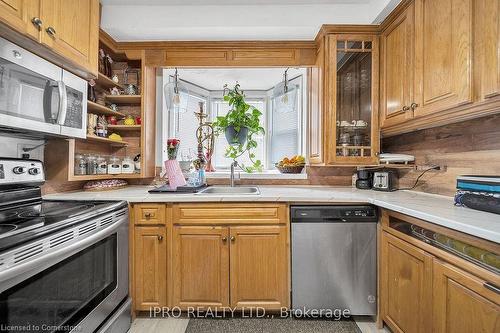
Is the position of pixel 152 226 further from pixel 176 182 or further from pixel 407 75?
pixel 407 75

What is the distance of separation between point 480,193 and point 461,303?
56 cm

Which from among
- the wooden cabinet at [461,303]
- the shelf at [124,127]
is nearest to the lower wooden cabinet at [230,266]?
the wooden cabinet at [461,303]

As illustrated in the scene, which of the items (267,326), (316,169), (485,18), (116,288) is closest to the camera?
(485,18)

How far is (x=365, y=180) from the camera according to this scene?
7.09 feet

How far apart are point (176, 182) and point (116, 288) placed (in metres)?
0.85

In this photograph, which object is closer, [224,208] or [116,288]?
[116,288]

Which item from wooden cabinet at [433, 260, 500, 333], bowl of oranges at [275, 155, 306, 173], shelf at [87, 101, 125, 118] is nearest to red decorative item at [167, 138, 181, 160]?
shelf at [87, 101, 125, 118]

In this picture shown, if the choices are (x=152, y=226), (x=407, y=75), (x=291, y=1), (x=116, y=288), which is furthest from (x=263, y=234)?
(x=291, y=1)

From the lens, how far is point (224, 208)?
1.70 metres

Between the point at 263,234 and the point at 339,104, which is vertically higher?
the point at 339,104

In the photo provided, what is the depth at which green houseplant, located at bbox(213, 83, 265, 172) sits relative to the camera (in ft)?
8.02

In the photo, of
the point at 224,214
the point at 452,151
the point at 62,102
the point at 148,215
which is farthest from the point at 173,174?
the point at 452,151

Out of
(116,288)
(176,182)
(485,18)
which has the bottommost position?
(116,288)

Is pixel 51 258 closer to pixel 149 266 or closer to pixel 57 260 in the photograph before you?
pixel 57 260
